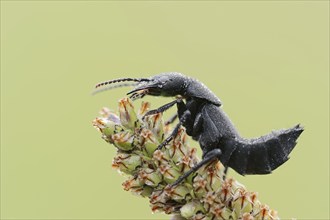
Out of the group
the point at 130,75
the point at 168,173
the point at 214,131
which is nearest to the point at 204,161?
the point at 168,173

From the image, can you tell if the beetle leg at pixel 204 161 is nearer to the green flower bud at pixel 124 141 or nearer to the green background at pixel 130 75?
the green flower bud at pixel 124 141

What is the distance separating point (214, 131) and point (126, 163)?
1417 mm

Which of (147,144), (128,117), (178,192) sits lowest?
(178,192)

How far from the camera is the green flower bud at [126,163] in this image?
485cm

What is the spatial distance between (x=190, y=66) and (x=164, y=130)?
374 inches

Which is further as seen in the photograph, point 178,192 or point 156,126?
point 156,126

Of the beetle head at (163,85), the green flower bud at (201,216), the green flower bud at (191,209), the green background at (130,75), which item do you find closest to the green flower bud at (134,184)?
the green flower bud at (191,209)

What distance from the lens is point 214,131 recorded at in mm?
6008

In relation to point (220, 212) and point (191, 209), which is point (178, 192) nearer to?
point (191, 209)

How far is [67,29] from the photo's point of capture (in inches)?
637

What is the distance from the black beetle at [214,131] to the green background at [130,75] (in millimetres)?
2271

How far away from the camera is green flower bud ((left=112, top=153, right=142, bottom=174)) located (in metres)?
4.85

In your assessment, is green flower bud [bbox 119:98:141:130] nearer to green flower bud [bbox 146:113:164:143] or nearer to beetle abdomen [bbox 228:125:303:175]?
green flower bud [bbox 146:113:164:143]

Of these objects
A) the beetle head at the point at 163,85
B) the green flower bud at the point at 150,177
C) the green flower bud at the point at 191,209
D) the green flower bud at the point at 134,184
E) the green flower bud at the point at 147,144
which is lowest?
the green flower bud at the point at 191,209
